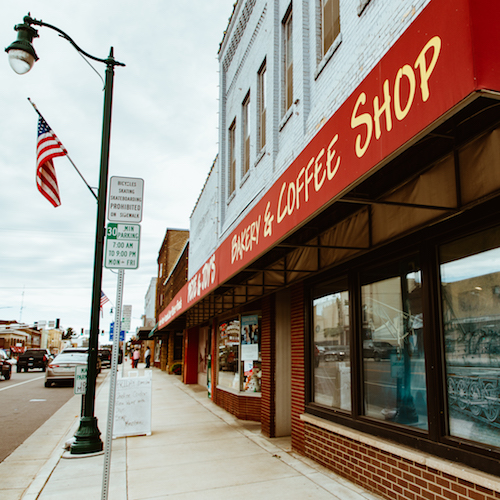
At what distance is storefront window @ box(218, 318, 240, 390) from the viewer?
11.9 metres

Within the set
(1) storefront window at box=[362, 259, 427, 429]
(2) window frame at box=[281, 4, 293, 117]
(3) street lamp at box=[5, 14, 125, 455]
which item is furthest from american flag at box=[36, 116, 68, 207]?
(1) storefront window at box=[362, 259, 427, 429]

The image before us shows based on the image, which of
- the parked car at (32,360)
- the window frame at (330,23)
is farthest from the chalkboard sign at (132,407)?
the parked car at (32,360)

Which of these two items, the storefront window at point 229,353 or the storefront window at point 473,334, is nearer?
the storefront window at point 473,334

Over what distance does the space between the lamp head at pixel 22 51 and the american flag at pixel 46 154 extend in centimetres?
157

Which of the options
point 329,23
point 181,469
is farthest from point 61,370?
point 329,23

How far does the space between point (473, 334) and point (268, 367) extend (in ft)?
18.5

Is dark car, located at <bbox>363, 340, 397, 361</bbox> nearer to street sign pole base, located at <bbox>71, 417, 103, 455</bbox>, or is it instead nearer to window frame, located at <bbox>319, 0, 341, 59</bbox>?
window frame, located at <bbox>319, 0, 341, 59</bbox>

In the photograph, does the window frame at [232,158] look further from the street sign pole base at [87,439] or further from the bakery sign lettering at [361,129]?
the bakery sign lettering at [361,129]

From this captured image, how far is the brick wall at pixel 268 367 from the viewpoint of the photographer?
909 centimetres

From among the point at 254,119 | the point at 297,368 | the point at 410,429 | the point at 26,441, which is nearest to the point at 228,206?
the point at 254,119

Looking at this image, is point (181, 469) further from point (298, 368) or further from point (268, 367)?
point (268, 367)

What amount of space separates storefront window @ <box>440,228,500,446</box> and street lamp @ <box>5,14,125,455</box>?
219 inches

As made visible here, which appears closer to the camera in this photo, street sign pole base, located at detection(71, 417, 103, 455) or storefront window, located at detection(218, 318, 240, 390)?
street sign pole base, located at detection(71, 417, 103, 455)

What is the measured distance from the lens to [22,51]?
717 centimetres
